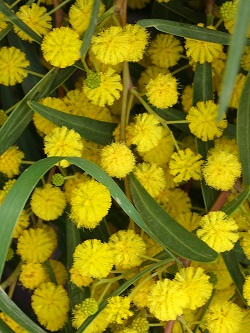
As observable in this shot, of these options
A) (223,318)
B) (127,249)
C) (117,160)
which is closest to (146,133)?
(117,160)

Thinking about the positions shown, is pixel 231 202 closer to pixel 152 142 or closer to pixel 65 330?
pixel 152 142

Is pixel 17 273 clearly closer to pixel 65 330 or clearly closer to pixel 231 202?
pixel 65 330

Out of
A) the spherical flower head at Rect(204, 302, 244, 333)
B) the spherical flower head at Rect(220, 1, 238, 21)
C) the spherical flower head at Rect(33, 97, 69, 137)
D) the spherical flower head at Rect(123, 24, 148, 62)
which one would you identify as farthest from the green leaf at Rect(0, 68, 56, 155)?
the spherical flower head at Rect(204, 302, 244, 333)

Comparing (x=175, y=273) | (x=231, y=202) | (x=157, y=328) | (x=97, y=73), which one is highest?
(x=97, y=73)

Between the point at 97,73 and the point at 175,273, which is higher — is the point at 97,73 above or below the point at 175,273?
above

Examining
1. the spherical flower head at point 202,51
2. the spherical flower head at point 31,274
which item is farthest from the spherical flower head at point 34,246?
the spherical flower head at point 202,51

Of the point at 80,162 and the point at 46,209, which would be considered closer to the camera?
the point at 80,162

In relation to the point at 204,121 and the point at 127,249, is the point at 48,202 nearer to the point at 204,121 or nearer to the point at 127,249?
the point at 127,249

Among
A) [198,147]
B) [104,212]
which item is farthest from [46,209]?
[198,147]

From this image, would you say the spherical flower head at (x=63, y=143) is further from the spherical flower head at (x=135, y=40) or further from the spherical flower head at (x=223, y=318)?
the spherical flower head at (x=223, y=318)
